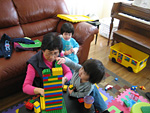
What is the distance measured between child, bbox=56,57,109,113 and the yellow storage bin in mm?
1302

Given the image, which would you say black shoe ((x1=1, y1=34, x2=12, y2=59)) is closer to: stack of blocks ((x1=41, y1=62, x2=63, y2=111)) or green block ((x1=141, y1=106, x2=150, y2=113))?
stack of blocks ((x1=41, y1=62, x2=63, y2=111))

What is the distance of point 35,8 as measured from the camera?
7.62ft

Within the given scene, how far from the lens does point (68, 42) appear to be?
6.19 feet

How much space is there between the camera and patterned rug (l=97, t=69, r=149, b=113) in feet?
5.76

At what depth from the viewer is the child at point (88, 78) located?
1042 mm

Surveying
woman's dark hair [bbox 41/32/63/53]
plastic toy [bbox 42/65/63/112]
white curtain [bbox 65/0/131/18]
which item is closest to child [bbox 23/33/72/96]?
woman's dark hair [bbox 41/32/63/53]

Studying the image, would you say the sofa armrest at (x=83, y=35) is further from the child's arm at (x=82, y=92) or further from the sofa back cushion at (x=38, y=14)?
the child's arm at (x=82, y=92)

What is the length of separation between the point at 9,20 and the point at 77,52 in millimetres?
1160

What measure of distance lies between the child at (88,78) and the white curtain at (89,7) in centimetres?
237

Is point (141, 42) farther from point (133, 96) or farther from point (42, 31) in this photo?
point (42, 31)

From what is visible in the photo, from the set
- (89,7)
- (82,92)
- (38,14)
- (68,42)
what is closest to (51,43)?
(82,92)

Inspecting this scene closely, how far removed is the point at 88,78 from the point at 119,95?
1054 millimetres

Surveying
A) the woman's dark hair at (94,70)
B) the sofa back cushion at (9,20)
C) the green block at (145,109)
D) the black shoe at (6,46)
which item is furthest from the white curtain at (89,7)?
the green block at (145,109)

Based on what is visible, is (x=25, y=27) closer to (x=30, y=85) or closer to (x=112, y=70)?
(x=30, y=85)
